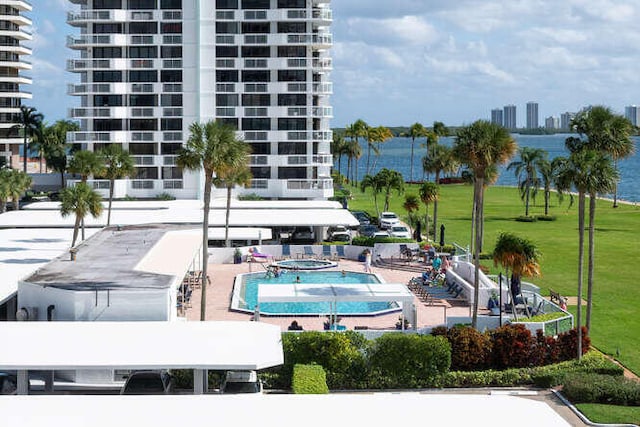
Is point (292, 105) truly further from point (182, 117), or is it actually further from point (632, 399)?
point (632, 399)

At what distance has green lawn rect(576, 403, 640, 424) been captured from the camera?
84.0 feet

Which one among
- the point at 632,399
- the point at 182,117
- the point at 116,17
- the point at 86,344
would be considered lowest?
the point at 632,399

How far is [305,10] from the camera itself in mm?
86125

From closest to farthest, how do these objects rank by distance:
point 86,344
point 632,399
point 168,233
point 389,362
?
1. point 86,344
2. point 632,399
3. point 389,362
4. point 168,233

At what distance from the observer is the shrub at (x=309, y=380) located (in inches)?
1023

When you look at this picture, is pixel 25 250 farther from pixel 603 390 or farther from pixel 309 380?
pixel 603 390

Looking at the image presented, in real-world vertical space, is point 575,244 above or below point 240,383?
above

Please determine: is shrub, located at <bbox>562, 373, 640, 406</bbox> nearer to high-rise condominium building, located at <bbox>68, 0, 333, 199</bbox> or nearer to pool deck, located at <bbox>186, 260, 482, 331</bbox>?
pool deck, located at <bbox>186, 260, 482, 331</bbox>

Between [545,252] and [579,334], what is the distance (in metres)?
30.7

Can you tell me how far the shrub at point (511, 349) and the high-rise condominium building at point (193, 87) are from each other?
53403 millimetres

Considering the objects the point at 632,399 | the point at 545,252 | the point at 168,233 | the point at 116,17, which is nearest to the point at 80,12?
the point at 116,17

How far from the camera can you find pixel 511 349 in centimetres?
3175

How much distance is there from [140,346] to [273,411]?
8.22 meters

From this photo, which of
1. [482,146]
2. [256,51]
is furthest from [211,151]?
[256,51]
